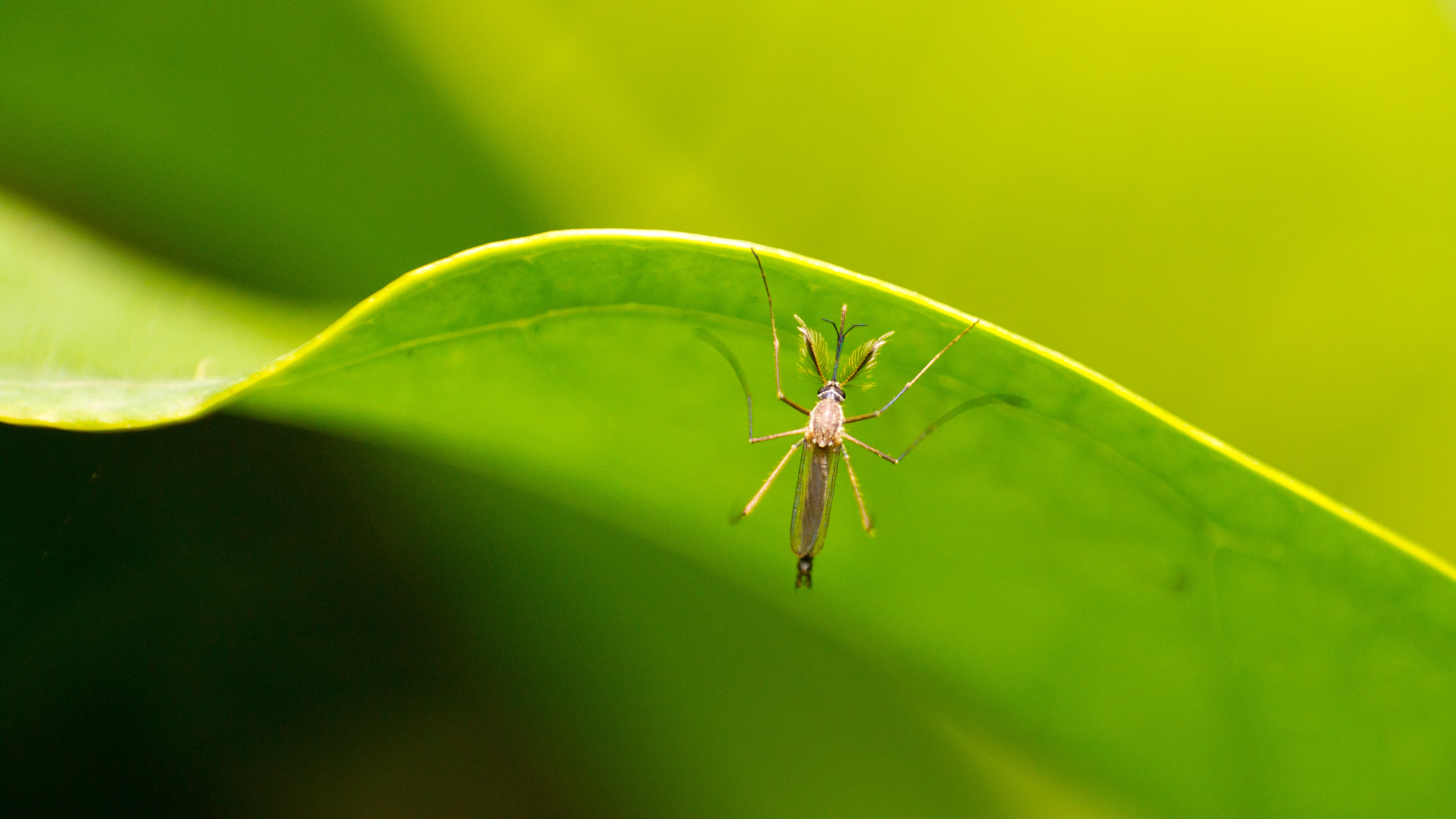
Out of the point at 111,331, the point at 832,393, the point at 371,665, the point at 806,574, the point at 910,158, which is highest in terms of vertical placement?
the point at 910,158

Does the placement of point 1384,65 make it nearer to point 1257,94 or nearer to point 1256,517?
point 1257,94

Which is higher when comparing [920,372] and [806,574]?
[920,372]

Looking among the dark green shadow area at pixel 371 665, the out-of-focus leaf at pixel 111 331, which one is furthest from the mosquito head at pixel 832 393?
the out-of-focus leaf at pixel 111 331

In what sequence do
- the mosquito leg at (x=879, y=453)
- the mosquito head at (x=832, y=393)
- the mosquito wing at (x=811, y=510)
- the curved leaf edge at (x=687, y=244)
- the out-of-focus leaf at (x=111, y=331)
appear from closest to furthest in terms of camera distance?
the curved leaf edge at (x=687, y=244) < the out-of-focus leaf at (x=111, y=331) < the mosquito leg at (x=879, y=453) < the mosquito wing at (x=811, y=510) < the mosquito head at (x=832, y=393)

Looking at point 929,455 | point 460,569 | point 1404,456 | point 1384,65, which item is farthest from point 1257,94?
point 460,569

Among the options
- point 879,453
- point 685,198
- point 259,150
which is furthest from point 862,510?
point 259,150

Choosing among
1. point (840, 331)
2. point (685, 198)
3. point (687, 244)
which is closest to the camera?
point (687, 244)

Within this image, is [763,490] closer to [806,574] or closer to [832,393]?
[806,574]

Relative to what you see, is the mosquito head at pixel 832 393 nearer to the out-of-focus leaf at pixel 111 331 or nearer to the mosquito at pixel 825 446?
the mosquito at pixel 825 446
